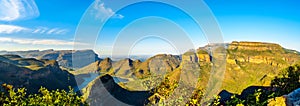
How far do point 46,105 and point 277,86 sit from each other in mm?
40596

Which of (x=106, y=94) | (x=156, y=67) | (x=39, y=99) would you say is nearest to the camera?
(x=39, y=99)

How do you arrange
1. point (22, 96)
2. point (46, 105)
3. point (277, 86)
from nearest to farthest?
point (46, 105)
point (22, 96)
point (277, 86)

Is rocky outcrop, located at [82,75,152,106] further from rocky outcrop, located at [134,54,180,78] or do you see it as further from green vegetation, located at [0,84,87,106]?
green vegetation, located at [0,84,87,106]

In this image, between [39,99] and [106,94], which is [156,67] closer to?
[39,99]

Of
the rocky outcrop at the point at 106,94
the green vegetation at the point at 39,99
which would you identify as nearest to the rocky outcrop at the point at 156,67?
the green vegetation at the point at 39,99

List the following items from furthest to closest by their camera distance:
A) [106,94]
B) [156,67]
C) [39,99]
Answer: [106,94] → [156,67] → [39,99]

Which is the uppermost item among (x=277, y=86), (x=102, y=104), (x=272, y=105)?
(x=272, y=105)

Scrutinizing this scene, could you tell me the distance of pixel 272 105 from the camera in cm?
1434

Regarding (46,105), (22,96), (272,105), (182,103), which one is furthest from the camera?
(22,96)

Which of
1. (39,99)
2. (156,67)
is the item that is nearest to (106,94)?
(156,67)

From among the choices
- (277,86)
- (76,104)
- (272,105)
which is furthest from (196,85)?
(277,86)

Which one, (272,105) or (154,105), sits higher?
(272,105)

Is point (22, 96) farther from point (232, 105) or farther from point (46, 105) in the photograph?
point (232, 105)

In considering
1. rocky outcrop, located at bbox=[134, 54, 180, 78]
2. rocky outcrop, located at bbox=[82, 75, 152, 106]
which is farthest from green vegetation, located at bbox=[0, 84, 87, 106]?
rocky outcrop, located at bbox=[82, 75, 152, 106]
